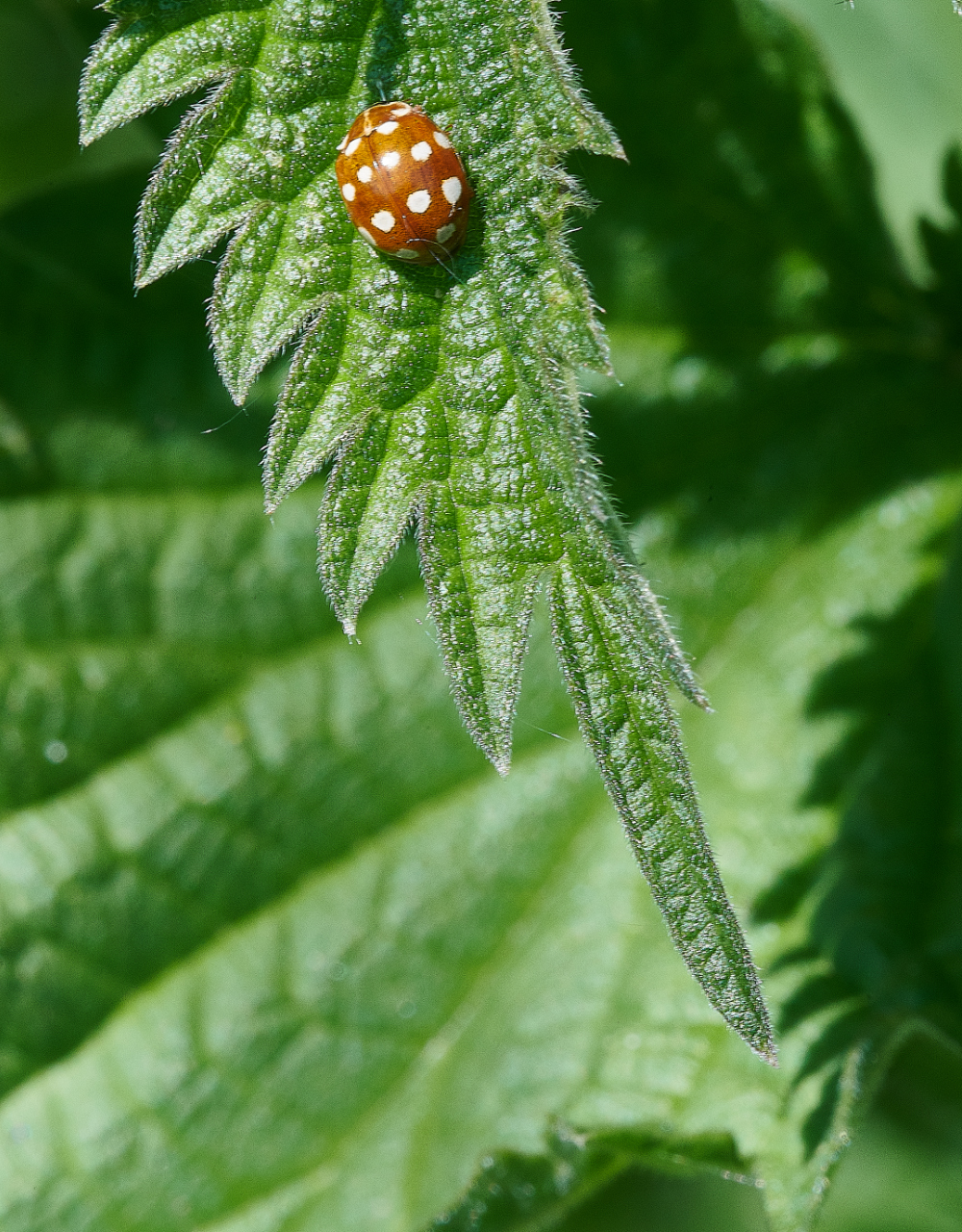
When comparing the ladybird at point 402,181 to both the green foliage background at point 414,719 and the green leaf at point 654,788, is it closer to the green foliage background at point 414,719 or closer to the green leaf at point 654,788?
the green leaf at point 654,788

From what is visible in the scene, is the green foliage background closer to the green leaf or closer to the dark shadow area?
the dark shadow area

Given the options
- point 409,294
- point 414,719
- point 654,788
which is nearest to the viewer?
A: point 654,788

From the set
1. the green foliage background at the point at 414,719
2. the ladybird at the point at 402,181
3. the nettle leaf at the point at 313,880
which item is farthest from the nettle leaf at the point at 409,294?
the nettle leaf at the point at 313,880

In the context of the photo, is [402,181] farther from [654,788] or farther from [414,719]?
[414,719]

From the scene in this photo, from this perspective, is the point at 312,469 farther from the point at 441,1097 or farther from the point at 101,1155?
the point at 101,1155

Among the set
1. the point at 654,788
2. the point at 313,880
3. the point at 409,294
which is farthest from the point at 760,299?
the point at 313,880
